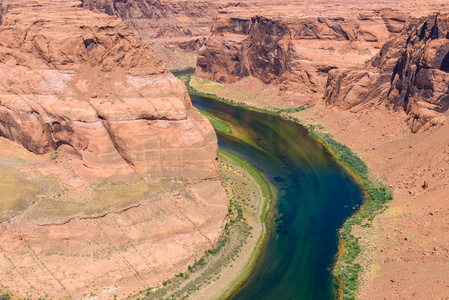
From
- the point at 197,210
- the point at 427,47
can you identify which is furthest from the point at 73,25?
the point at 427,47

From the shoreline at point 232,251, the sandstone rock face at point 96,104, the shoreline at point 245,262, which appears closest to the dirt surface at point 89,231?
the shoreline at point 232,251

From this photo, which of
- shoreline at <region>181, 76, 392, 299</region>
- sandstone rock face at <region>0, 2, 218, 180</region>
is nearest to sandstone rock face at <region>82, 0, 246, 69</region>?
shoreline at <region>181, 76, 392, 299</region>

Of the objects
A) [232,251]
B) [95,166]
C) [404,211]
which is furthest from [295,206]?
[95,166]

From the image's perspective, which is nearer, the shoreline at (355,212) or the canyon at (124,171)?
the canyon at (124,171)

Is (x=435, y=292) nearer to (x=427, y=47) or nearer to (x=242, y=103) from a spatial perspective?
(x=427, y=47)

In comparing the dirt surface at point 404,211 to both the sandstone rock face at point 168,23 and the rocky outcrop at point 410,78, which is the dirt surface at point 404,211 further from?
the sandstone rock face at point 168,23

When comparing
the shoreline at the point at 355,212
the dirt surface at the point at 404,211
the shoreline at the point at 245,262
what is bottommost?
the shoreline at the point at 245,262

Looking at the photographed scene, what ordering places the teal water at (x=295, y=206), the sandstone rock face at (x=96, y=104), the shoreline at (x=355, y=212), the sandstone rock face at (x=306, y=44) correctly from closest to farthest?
the shoreline at (x=355, y=212)
the teal water at (x=295, y=206)
the sandstone rock face at (x=96, y=104)
the sandstone rock face at (x=306, y=44)
